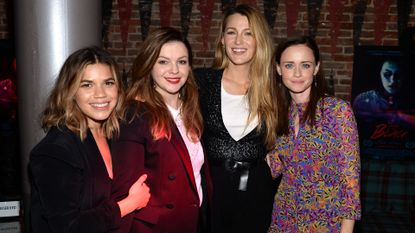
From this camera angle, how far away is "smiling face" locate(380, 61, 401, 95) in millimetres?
4504

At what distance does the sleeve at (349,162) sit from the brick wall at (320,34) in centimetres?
260

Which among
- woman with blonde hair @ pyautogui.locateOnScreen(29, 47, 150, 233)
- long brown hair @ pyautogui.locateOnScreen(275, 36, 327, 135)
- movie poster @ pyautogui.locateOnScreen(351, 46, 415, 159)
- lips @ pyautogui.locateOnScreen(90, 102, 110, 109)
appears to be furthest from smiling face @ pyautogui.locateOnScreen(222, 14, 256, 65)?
movie poster @ pyautogui.locateOnScreen(351, 46, 415, 159)

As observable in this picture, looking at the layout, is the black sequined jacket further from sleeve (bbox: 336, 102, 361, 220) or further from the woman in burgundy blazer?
sleeve (bbox: 336, 102, 361, 220)

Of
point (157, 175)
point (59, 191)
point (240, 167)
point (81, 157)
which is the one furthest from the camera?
point (240, 167)

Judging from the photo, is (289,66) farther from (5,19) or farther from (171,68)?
(5,19)

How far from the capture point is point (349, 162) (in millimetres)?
2129

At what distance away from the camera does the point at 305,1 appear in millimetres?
4531

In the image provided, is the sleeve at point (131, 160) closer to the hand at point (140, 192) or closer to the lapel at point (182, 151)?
the hand at point (140, 192)

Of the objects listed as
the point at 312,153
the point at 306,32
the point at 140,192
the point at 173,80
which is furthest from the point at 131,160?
the point at 306,32

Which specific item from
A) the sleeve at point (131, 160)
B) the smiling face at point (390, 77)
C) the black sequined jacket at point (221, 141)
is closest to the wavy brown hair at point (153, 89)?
the sleeve at point (131, 160)

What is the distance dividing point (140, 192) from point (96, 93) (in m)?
0.46

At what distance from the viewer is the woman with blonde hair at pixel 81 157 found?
1.59 metres

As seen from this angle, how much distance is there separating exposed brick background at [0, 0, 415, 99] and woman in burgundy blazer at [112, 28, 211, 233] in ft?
7.86

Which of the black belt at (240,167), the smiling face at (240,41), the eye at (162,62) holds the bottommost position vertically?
the black belt at (240,167)
